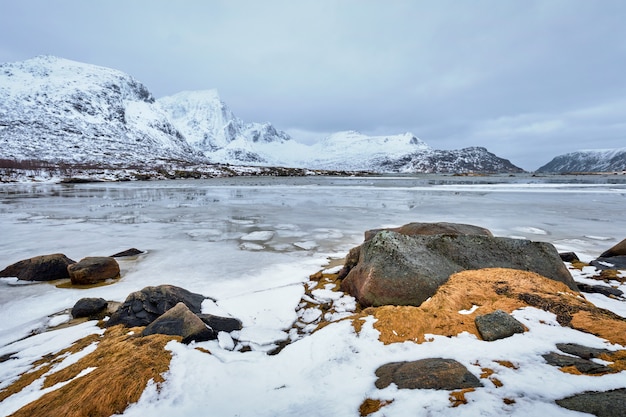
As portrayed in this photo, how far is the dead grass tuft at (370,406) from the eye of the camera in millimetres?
2352

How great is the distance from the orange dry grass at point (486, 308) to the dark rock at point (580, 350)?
32 centimetres

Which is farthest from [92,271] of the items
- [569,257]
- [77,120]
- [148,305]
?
[77,120]

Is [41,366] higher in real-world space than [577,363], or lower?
lower

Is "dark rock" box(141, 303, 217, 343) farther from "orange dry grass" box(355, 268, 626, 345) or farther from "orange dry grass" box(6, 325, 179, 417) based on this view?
"orange dry grass" box(355, 268, 626, 345)

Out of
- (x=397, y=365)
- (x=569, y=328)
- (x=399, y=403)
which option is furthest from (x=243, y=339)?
(x=569, y=328)

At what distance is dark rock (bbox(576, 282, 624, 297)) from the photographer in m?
4.94

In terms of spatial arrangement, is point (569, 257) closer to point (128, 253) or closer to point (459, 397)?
point (459, 397)

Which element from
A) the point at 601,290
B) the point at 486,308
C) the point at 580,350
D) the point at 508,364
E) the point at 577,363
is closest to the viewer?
the point at 577,363

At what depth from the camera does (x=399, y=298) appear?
4.62 meters

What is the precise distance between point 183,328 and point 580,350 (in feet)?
13.7

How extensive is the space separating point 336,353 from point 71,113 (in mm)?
180915

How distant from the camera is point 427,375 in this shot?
2668 millimetres

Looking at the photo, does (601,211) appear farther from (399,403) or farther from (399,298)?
(399,403)

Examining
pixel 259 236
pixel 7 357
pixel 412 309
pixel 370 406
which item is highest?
pixel 412 309
